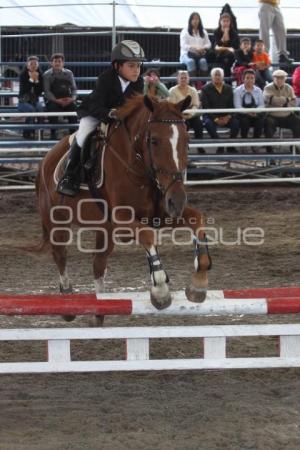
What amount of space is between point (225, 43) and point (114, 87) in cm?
963

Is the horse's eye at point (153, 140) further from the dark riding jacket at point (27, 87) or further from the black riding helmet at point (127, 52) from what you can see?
the dark riding jacket at point (27, 87)

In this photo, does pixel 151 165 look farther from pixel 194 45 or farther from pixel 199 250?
pixel 194 45

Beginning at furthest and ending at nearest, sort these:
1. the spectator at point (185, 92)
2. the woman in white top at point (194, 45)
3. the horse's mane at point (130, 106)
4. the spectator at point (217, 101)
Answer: the woman in white top at point (194, 45), the spectator at point (217, 101), the spectator at point (185, 92), the horse's mane at point (130, 106)

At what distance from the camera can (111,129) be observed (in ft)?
22.1

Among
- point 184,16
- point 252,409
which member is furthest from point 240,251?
point 184,16

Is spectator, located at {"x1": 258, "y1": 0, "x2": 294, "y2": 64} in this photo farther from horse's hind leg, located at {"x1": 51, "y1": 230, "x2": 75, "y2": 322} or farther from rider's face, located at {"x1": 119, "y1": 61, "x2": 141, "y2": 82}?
rider's face, located at {"x1": 119, "y1": 61, "x2": 141, "y2": 82}

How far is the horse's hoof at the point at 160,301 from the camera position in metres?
5.65

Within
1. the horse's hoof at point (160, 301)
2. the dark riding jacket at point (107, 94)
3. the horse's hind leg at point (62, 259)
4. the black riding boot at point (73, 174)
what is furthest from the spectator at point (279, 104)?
the horse's hoof at point (160, 301)

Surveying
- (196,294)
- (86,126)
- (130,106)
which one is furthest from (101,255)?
(196,294)

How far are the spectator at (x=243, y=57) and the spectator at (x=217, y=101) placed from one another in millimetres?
1232

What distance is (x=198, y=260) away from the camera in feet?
19.6

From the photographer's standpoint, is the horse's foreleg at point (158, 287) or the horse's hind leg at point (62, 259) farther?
the horse's hind leg at point (62, 259)

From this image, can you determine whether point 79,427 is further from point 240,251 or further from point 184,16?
point 184,16

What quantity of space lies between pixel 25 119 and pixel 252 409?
10247mm
